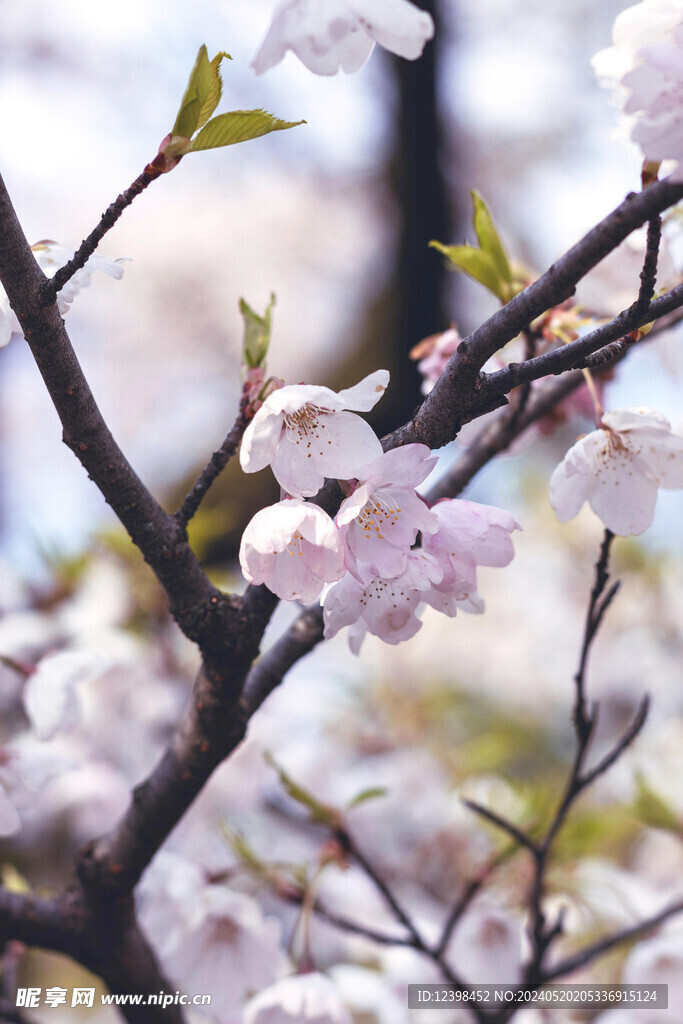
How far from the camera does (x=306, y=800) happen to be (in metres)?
0.75

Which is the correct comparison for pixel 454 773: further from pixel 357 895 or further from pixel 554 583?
pixel 554 583

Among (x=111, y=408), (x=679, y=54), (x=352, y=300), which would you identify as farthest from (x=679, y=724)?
(x=111, y=408)

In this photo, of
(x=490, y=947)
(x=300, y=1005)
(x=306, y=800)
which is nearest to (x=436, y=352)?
(x=306, y=800)

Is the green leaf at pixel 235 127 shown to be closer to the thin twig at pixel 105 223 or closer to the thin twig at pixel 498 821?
the thin twig at pixel 105 223

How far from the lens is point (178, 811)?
1.86ft

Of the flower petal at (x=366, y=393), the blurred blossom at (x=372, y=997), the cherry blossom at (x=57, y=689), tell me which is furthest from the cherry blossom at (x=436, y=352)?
the blurred blossom at (x=372, y=997)

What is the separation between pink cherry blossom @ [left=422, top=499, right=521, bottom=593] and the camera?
421 millimetres

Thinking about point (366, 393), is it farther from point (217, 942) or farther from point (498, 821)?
point (217, 942)

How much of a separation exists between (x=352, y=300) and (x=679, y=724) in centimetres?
176

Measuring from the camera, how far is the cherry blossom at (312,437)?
1.27 ft

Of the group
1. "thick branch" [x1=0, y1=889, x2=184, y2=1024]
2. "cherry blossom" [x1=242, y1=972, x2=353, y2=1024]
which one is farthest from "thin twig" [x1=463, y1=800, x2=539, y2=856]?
"thick branch" [x1=0, y1=889, x2=184, y2=1024]

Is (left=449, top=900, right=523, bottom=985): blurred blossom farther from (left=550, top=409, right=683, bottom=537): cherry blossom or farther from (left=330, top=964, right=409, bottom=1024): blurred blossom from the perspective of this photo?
(left=550, top=409, right=683, bottom=537): cherry blossom

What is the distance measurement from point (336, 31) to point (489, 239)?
10.8 inches

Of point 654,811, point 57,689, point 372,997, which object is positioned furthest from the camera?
point 372,997
